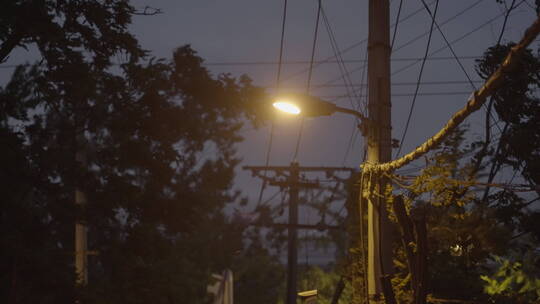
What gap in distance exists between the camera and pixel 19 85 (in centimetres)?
2045

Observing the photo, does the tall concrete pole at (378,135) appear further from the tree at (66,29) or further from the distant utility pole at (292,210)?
the distant utility pole at (292,210)

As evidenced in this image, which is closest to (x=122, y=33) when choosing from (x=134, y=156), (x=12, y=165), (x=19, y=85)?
(x=134, y=156)

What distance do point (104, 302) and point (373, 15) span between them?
31.7 ft

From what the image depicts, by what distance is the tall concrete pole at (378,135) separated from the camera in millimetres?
7109

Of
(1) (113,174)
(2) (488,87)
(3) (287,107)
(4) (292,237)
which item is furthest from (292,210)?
(2) (488,87)

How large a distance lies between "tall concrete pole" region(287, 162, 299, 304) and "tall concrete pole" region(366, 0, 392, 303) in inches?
555

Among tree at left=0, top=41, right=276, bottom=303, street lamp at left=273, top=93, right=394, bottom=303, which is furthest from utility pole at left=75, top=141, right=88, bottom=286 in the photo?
street lamp at left=273, top=93, right=394, bottom=303

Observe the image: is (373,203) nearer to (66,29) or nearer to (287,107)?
(287,107)

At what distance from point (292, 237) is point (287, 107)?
15.6 m

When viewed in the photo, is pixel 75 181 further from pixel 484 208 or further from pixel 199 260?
pixel 199 260

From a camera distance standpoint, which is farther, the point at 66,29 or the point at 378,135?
the point at 66,29

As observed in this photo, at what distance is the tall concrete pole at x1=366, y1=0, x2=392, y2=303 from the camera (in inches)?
280

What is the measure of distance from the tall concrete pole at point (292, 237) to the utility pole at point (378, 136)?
46.2 feet

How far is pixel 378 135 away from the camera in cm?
738
